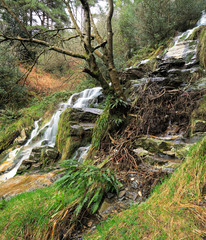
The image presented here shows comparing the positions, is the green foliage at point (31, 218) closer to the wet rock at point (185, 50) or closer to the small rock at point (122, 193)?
the small rock at point (122, 193)

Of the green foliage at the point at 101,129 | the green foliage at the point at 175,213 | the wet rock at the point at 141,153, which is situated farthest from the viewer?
the green foliage at the point at 101,129

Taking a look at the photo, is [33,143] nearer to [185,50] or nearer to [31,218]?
Answer: [31,218]

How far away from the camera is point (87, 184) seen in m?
2.02

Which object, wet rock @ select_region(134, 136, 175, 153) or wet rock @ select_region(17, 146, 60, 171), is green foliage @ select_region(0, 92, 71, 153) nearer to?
wet rock @ select_region(17, 146, 60, 171)

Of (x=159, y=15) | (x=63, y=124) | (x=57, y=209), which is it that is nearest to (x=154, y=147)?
(x=57, y=209)

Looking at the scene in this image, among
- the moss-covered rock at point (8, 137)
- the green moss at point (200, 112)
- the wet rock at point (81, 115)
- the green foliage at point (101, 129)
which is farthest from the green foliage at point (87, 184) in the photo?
the moss-covered rock at point (8, 137)

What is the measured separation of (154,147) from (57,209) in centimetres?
216

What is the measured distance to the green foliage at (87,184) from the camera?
6.50 ft

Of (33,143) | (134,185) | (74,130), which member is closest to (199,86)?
(134,185)

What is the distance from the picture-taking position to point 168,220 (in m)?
1.23

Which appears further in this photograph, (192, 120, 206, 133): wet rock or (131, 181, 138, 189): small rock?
(192, 120, 206, 133): wet rock

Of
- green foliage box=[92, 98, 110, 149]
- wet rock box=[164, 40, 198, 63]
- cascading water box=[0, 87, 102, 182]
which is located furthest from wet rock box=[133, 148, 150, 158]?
wet rock box=[164, 40, 198, 63]

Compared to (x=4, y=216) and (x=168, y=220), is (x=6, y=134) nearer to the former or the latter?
(x=4, y=216)

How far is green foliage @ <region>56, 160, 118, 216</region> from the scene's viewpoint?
6.50 feet
